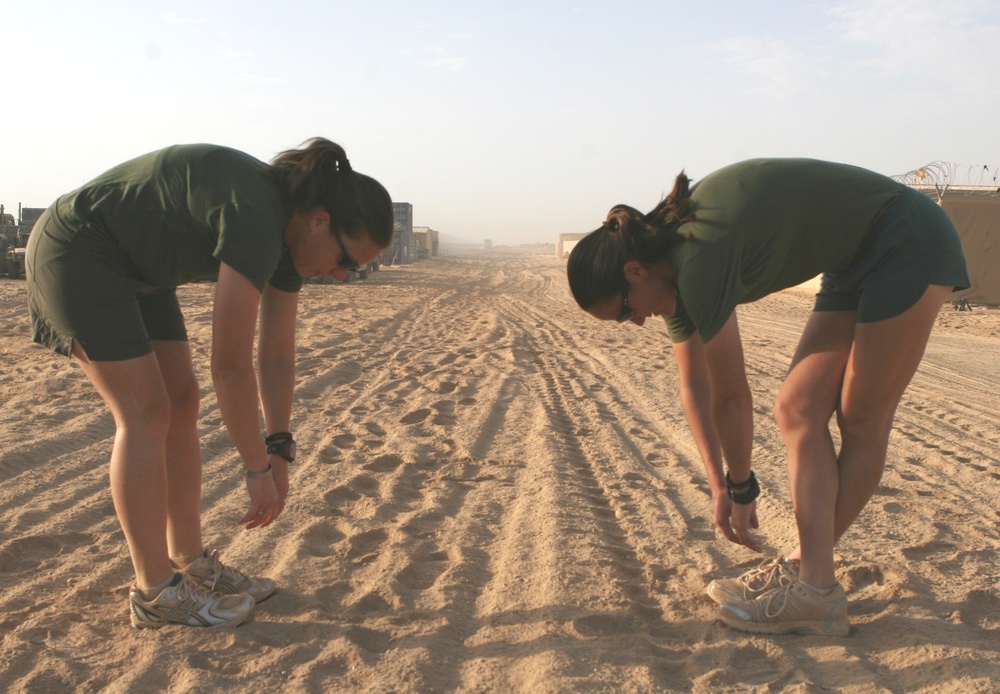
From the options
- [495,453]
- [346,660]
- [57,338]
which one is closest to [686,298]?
[346,660]

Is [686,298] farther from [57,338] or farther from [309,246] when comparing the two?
[57,338]

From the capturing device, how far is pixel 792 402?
2750mm

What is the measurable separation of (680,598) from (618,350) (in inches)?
278

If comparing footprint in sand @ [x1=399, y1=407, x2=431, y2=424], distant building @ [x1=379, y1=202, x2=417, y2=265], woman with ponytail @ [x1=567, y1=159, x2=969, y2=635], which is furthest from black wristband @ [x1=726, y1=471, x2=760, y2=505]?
distant building @ [x1=379, y1=202, x2=417, y2=265]

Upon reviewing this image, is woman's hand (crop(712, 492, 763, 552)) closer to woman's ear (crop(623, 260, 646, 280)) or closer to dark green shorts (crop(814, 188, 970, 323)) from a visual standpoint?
→ dark green shorts (crop(814, 188, 970, 323))

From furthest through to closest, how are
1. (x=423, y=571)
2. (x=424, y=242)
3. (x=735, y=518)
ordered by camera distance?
(x=424, y=242) → (x=423, y=571) → (x=735, y=518)

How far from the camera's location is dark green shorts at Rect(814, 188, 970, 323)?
8.10 ft

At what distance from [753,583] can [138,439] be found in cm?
209

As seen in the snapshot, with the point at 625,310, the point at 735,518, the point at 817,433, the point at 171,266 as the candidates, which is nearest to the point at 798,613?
the point at 735,518

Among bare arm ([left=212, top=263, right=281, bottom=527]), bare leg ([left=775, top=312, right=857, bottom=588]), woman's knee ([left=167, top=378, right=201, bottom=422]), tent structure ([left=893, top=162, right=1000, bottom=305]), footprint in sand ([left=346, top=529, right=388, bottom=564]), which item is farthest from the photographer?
tent structure ([left=893, top=162, right=1000, bottom=305])

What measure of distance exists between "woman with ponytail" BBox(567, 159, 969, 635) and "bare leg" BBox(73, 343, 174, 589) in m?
1.35

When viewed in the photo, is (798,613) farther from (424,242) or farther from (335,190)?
(424,242)

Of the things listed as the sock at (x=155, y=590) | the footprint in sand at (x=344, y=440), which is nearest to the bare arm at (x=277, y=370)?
the sock at (x=155, y=590)

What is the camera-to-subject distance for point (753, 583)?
2.94 metres
